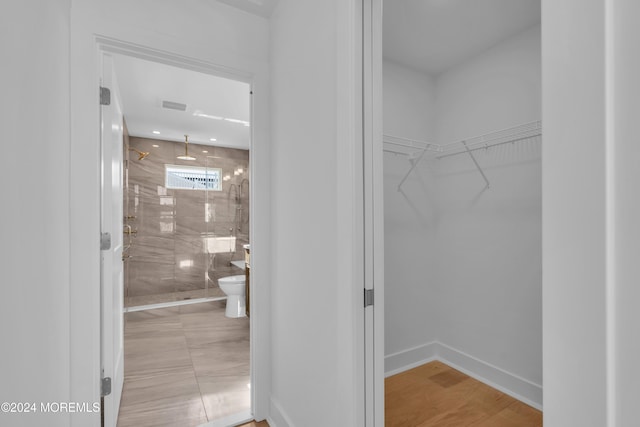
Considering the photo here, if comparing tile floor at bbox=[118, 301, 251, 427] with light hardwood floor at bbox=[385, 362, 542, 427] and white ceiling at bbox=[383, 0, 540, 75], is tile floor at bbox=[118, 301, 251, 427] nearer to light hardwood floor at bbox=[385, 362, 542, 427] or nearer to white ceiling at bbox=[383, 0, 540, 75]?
light hardwood floor at bbox=[385, 362, 542, 427]

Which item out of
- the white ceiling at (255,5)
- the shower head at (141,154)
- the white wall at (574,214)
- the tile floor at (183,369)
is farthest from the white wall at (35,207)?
the shower head at (141,154)

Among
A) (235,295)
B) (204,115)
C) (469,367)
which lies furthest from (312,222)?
(204,115)

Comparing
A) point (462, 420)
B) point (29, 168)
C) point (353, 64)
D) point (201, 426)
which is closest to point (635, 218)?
point (353, 64)

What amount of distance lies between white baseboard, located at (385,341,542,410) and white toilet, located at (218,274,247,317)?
215cm

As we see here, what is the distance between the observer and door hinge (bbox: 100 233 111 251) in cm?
164

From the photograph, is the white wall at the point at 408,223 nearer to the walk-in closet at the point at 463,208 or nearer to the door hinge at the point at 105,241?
the walk-in closet at the point at 463,208

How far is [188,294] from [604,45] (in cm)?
551

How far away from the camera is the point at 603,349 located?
0.50 meters

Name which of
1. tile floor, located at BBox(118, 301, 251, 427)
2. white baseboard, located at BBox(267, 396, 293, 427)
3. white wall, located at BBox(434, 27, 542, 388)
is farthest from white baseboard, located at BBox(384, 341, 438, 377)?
tile floor, located at BBox(118, 301, 251, 427)

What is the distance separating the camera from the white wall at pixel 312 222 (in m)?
1.24

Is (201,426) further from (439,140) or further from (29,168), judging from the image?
(439,140)

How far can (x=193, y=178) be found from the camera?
5.39m

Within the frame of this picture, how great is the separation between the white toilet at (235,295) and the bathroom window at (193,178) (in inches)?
Result: 81.7

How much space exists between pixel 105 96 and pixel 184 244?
3939 mm
